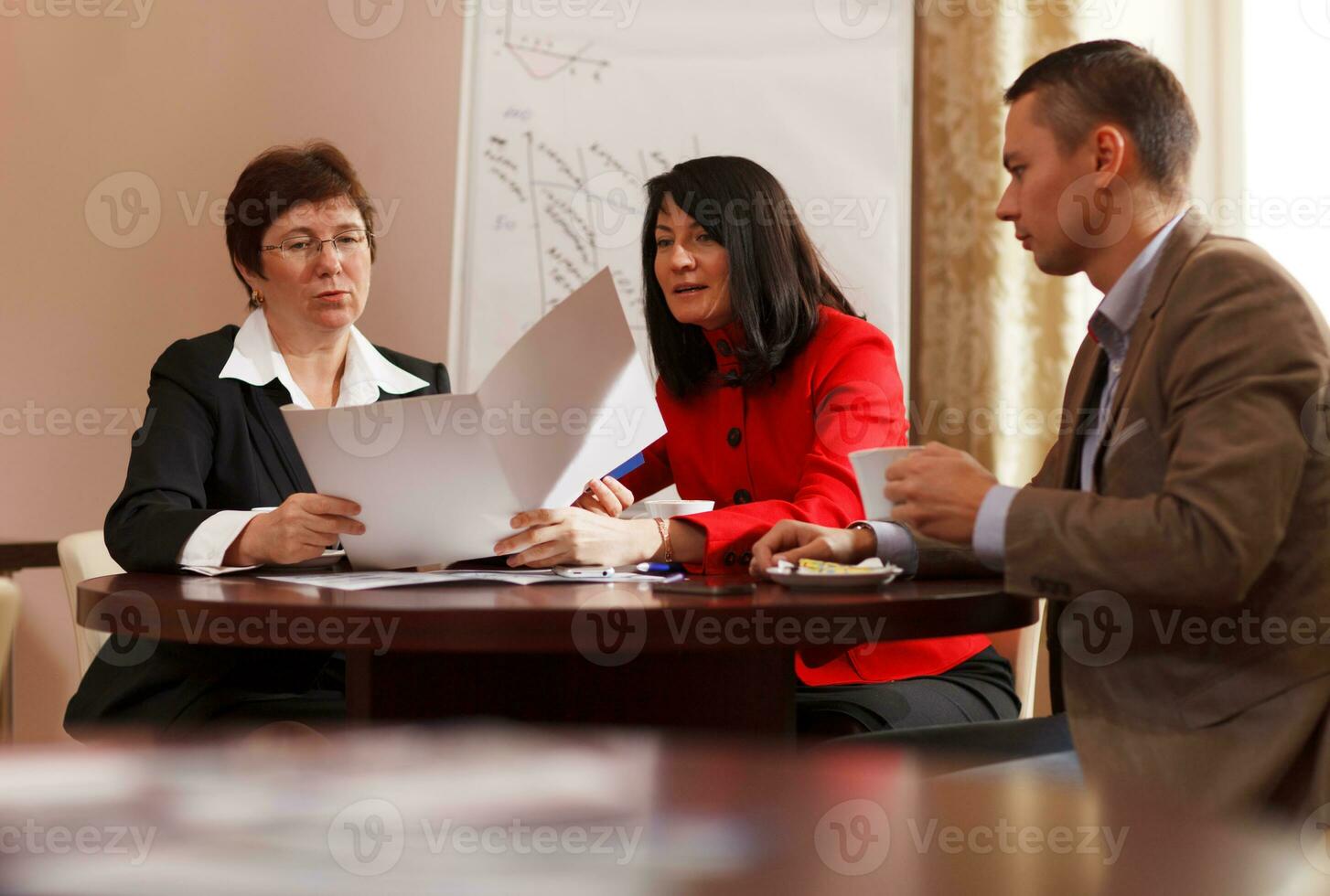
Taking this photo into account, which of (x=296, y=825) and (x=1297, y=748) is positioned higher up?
(x=296, y=825)

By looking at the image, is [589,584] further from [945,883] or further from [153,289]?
[153,289]

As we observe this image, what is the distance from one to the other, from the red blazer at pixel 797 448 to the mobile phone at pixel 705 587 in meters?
0.21

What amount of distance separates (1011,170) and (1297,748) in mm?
710

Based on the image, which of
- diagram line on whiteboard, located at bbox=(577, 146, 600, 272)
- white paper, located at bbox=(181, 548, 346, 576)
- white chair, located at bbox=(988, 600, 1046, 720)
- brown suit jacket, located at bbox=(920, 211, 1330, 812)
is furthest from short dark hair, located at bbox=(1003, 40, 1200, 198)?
diagram line on whiteboard, located at bbox=(577, 146, 600, 272)

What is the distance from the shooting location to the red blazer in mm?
1728

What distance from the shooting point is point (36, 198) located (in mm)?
2990

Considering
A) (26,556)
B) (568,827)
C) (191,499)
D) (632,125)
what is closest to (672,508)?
(191,499)

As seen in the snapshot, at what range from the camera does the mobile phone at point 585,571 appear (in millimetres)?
1490

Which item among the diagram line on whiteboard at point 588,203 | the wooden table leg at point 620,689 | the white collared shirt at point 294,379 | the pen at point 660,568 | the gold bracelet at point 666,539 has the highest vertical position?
the diagram line on whiteboard at point 588,203

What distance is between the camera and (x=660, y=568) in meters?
1.65

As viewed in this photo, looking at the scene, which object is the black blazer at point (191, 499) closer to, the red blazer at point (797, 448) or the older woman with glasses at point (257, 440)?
the older woman with glasses at point (257, 440)

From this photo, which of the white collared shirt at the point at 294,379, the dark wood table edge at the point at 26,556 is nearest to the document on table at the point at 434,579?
the white collared shirt at the point at 294,379

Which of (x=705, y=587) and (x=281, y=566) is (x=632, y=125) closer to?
(x=281, y=566)

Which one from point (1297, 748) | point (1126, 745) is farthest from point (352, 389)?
point (1297, 748)
